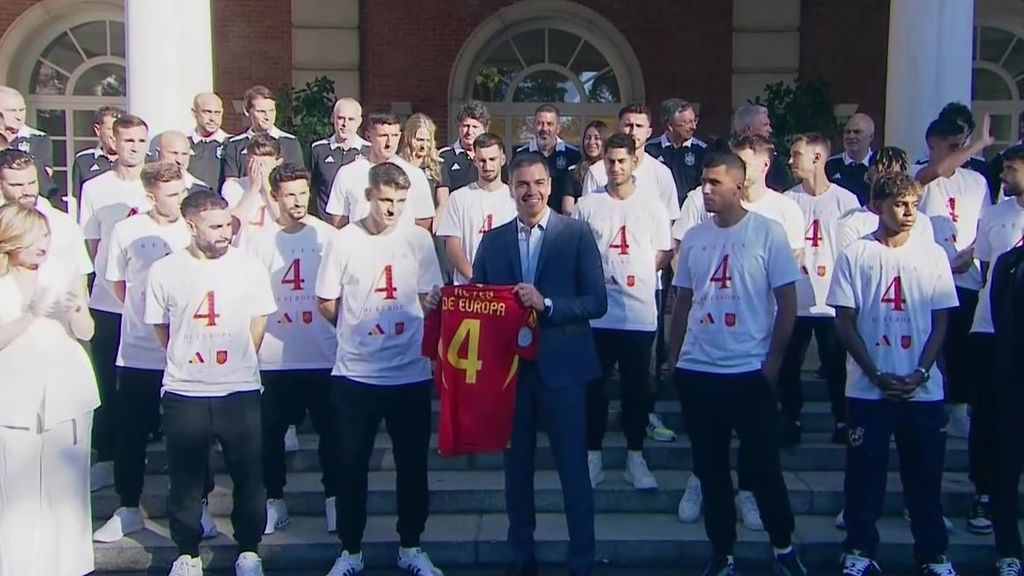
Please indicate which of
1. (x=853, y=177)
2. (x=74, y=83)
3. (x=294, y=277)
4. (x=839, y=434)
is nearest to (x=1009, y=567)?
(x=839, y=434)

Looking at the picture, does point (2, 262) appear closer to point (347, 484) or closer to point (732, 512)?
point (347, 484)

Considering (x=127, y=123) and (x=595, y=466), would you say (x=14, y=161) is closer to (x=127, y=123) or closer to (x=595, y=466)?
(x=127, y=123)

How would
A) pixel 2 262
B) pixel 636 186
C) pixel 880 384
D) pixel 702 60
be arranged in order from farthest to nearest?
pixel 702 60 < pixel 636 186 < pixel 880 384 < pixel 2 262

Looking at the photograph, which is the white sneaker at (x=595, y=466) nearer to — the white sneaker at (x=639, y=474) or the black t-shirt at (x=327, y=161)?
the white sneaker at (x=639, y=474)

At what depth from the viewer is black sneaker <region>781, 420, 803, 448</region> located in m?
6.60

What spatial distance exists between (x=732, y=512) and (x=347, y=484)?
1913 mm

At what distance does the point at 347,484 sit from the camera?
517 cm

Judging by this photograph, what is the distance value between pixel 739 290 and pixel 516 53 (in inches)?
364

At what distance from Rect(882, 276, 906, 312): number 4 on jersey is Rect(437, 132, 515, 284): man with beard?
226 centimetres

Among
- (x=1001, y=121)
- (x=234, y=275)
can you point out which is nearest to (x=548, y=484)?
(x=234, y=275)

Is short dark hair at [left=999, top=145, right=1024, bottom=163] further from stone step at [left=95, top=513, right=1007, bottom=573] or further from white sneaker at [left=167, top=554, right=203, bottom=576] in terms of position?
white sneaker at [left=167, top=554, right=203, bottom=576]

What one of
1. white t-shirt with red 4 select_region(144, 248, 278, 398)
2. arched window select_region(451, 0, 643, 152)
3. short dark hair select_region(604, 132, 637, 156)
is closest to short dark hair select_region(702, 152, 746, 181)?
short dark hair select_region(604, 132, 637, 156)

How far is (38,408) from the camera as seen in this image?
457 cm

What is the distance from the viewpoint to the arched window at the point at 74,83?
536 inches
